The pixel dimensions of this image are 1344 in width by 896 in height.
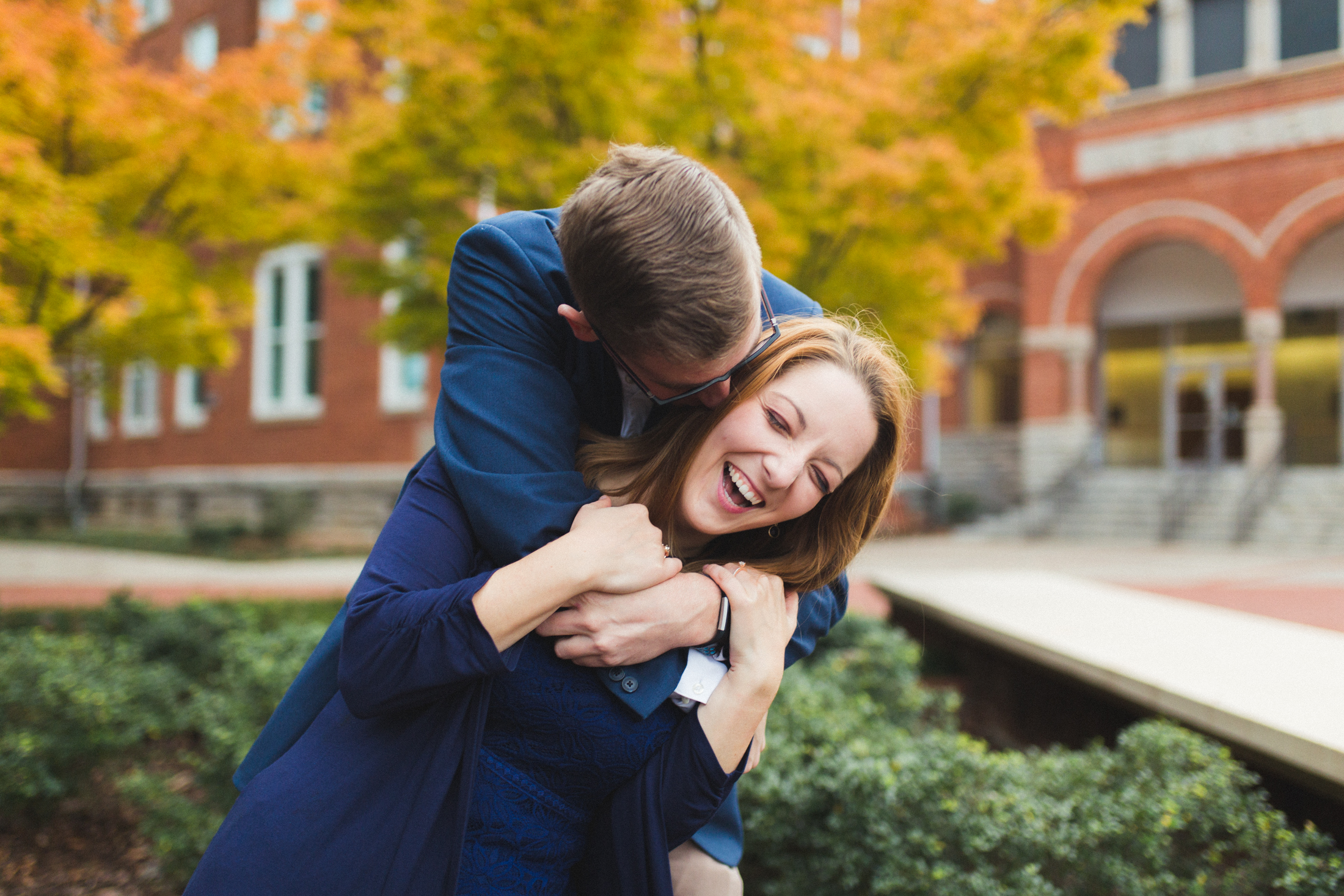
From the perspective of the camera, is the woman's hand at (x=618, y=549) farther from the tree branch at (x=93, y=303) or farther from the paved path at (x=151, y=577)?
the tree branch at (x=93, y=303)

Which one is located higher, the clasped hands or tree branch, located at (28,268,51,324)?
tree branch, located at (28,268,51,324)

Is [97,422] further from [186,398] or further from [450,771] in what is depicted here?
[450,771]

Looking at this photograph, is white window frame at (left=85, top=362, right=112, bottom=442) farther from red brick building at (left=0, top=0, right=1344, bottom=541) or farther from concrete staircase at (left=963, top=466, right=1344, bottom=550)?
concrete staircase at (left=963, top=466, right=1344, bottom=550)

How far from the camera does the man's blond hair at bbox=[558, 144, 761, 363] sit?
1.36m

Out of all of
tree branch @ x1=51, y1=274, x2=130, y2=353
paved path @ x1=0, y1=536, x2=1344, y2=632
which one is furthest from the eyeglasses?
tree branch @ x1=51, y1=274, x2=130, y2=353

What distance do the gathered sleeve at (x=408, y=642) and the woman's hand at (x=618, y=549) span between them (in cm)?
17

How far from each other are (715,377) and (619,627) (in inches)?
19.1

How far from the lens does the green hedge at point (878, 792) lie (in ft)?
8.51

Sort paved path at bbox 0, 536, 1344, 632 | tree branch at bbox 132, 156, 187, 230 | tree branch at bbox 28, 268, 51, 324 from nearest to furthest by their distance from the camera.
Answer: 1. tree branch at bbox 28, 268, 51, 324
2. tree branch at bbox 132, 156, 187, 230
3. paved path at bbox 0, 536, 1344, 632

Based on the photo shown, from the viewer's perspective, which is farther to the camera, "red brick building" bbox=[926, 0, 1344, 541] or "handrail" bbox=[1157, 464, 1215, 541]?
"red brick building" bbox=[926, 0, 1344, 541]

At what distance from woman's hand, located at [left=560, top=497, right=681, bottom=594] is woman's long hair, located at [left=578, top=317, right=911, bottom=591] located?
6.2 inches

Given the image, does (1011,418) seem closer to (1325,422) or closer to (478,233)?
(1325,422)

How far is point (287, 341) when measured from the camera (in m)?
18.2

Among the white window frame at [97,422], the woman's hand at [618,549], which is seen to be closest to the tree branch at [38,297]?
the woman's hand at [618,549]
